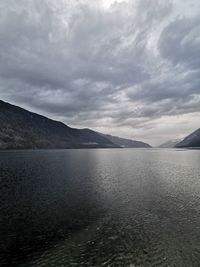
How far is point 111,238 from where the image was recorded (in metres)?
26.3

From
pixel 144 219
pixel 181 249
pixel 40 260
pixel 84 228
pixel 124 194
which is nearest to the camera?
pixel 40 260

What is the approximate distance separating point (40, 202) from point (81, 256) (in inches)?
957

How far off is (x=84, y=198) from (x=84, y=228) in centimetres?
1652

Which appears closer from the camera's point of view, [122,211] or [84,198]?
[122,211]

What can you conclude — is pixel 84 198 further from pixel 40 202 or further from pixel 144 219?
pixel 144 219

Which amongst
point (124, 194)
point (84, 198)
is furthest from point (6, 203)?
point (124, 194)

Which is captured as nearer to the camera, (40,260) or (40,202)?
(40,260)

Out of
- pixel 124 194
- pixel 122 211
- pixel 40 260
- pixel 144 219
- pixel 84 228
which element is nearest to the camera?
pixel 40 260

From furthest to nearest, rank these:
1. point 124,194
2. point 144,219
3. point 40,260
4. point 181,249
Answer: point 124,194 → point 144,219 → point 181,249 → point 40,260

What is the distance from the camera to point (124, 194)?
50.6m

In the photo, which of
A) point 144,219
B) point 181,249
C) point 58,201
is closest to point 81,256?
point 181,249

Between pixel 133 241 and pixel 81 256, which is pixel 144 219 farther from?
pixel 81 256

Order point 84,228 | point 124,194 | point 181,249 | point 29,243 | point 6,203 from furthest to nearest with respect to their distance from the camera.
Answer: point 124,194, point 6,203, point 84,228, point 29,243, point 181,249

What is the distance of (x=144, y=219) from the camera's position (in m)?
33.1
